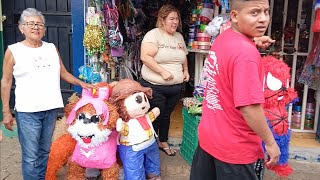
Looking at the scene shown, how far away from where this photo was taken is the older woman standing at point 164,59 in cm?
381

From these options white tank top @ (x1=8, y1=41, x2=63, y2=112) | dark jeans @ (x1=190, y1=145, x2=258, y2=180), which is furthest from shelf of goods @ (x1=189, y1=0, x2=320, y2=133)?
dark jeans @ (x1=190, y1=145, x2=258, y2=180)

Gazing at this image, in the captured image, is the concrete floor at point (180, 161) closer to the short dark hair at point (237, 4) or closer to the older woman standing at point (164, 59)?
the older woman standing at point (164, 59)

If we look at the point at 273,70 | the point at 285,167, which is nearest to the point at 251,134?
the point at 273,70

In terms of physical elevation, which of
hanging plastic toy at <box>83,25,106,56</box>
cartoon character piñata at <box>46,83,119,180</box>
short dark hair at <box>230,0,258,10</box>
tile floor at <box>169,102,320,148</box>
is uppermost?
short dark hair at <box>230,0,258,10</box>

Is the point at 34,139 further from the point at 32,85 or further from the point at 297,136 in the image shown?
the point at 297,136

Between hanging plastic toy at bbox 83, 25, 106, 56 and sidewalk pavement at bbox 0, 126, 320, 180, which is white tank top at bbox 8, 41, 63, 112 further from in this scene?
sidewalk pavement at bbox 0, 126, 320, 180

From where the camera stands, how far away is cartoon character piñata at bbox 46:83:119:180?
10.9 ft

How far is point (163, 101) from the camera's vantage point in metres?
3.98

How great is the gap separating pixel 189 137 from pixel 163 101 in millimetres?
501

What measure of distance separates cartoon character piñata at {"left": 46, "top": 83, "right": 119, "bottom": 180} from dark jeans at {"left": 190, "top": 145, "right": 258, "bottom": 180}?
1207mm

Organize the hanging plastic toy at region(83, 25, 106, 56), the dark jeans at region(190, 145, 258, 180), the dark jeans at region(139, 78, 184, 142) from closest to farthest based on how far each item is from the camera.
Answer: the dark jeans at region(190, 145, 258, 180), the hanging plastic toy at region(83, 25, 106, 56), the dark jeans at region(139, 78, 184, 142)

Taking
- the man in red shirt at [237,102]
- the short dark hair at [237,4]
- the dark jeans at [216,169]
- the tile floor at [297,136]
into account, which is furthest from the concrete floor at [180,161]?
the short dark hair at [237,4]

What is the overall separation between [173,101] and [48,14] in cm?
212

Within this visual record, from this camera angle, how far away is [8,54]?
3.00m
